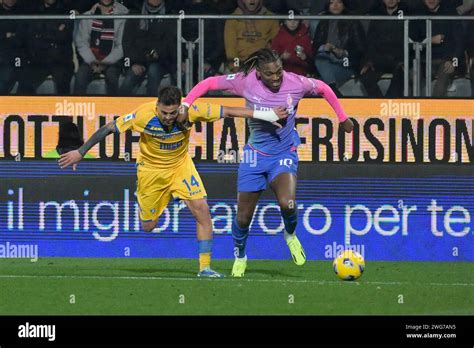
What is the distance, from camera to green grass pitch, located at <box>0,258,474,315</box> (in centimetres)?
1256

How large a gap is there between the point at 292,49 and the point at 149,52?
1701mm

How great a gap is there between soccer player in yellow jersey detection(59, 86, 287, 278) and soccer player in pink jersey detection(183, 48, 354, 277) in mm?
585

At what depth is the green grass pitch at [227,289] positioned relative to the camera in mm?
12562

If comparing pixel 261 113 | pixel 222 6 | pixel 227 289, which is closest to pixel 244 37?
pixel 222 6

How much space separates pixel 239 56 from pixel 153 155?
8.48 ft

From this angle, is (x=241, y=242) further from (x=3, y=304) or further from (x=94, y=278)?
(x=3, y=304)

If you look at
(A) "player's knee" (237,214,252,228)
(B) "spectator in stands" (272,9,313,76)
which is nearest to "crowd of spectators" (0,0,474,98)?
(B) "spectator in stands" (272,9,313,76)

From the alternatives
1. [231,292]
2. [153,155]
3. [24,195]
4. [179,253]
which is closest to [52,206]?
[24,195]

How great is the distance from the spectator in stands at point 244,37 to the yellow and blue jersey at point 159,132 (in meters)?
2.42

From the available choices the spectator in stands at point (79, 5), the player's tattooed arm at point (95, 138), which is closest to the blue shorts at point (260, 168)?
the player's tattooed arm at point (95, 138)

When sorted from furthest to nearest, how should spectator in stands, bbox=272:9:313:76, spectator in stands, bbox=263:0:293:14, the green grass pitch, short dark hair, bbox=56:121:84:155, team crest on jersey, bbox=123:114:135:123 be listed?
spectator in stands, bbox=263:0:293:14 < short dark hair, bbox=56:121:84:155 < spectator in stands, bbox=272:9:313:76 < team crest on jersey, bbox=123:114:135:123 < the green grass pitch

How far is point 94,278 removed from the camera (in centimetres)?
1502

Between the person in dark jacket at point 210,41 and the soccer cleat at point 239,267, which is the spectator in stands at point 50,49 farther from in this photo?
the soccer cleat at point 239,267

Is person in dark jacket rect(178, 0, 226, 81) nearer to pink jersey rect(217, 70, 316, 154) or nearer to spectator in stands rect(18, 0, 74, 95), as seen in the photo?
spectator in stands rect(18, 0, 74, 95)
